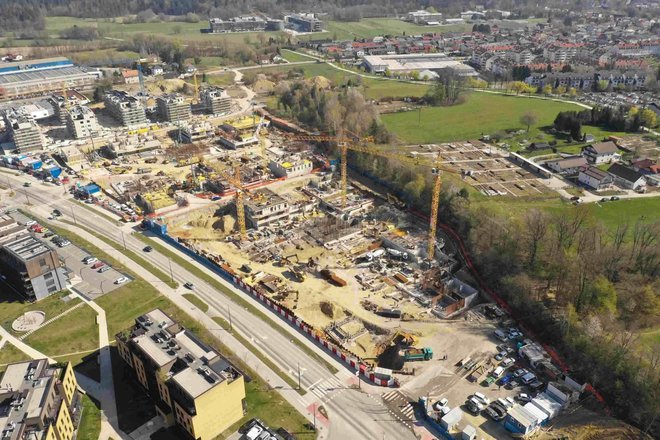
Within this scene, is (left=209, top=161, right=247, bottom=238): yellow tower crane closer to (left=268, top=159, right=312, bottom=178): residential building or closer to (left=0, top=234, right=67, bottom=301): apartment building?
(left=268, top=159, right=312, bottom=178): residential building

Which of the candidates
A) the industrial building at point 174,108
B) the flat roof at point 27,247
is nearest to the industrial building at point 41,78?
the industrial building at point 174,108

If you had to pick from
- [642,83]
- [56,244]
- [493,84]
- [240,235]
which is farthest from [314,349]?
[642,83]

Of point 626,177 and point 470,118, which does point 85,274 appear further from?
point 470,118

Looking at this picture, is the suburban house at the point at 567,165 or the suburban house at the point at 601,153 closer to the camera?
the suburban house at the point at 567,165

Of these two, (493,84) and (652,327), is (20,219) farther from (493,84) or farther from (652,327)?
(493,84)

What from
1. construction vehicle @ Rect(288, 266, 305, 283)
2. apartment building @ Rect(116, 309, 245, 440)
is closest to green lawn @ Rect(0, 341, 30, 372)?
apartment building @ Rect(116, 309, 245, 440)

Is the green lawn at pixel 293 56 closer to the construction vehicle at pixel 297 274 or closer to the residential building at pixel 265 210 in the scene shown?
the residential building at pixel 265 210
